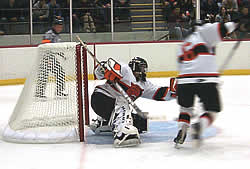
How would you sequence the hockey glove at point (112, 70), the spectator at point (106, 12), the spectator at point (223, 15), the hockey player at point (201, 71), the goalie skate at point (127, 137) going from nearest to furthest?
the hockey player at point (201, 71)
the goalie skate at point (127, 137)
the hockey glove at point (112, 70)
the spectator at point (106, 12)
the spectator at point (223, 15)

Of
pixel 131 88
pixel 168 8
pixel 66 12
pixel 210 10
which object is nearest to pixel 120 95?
pixel 131 88

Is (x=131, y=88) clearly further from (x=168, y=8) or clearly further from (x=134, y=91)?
(x=168, y=8)

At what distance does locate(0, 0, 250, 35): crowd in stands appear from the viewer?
28.2 feet

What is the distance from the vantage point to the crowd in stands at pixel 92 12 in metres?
8.60

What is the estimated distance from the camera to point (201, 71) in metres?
3.60

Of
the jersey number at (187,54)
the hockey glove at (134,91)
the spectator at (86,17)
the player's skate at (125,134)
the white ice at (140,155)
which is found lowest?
the white ice at (140,155)

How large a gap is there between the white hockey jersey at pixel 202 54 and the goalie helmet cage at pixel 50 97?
944 mm

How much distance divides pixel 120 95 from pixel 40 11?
4984mm

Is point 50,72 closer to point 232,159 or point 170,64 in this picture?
point 232,159

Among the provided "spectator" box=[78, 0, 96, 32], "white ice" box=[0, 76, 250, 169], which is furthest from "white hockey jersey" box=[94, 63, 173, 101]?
"spectator" box=[78, 0, 96, 32]

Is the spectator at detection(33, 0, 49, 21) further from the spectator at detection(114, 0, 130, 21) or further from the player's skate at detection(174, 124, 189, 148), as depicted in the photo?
the player's skate at detection(174, 124, 189, 148)

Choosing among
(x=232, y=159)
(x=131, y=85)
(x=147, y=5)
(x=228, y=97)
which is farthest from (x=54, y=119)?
(x=147, y=5)

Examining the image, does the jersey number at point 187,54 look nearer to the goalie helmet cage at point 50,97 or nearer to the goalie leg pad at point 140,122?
the goalie leg pad at point 140,122

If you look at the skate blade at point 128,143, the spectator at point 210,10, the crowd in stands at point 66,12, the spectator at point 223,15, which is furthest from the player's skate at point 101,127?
the spectator at point 223,15
